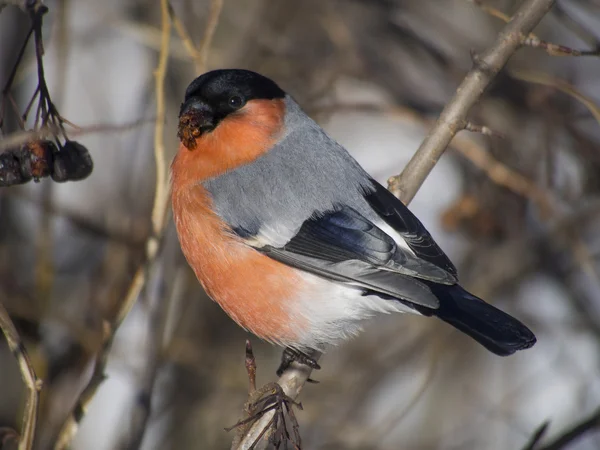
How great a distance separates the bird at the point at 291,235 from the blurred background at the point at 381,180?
0.46 meters

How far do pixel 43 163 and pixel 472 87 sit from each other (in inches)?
52.6

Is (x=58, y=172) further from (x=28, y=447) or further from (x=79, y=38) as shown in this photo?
(x=79, y=38)

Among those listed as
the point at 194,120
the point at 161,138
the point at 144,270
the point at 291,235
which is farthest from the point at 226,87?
the point at 144,270

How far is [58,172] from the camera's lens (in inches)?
82.4

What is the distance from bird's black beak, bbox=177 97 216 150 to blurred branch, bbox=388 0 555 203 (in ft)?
2.29

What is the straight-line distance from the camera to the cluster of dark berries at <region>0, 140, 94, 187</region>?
2.03 metres

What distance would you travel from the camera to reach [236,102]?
2682mm

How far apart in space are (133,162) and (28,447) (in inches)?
89.0

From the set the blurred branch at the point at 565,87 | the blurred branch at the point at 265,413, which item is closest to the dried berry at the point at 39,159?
the blurred branch at the point at 265,413

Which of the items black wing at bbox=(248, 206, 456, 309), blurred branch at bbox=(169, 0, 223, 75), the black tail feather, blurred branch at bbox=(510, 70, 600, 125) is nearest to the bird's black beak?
blurred branch at bbox=(169, 0, 223, 75)

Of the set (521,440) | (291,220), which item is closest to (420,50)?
(291,220)

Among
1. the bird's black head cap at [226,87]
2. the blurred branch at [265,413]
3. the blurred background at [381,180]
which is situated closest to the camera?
the blurred branch at [265,413]

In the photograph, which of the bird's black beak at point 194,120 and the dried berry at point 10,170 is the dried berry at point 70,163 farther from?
the bird's black beak at point 194,120

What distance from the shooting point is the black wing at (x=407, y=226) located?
248 centimetres
